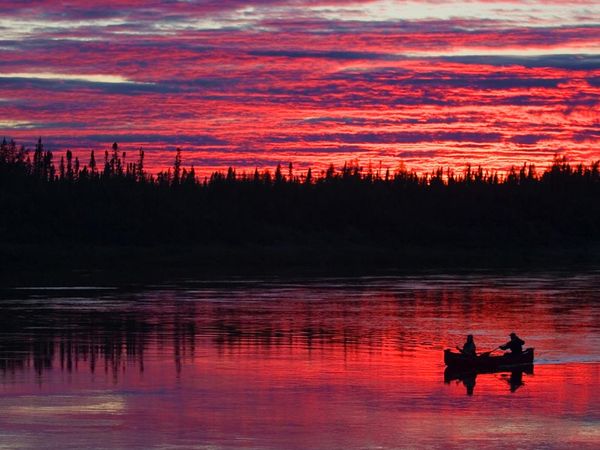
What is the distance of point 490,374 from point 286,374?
23.4 ft

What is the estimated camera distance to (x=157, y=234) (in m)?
159

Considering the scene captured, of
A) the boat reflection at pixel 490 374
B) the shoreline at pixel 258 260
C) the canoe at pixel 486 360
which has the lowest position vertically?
the boat reflection at pixel 490 374

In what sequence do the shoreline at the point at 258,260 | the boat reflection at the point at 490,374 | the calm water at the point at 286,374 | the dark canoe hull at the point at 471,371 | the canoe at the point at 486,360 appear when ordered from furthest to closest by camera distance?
the shoreline at the point at 258,260 < the canoe at the point at 486,360 < the dark canoe hull at the point at 471,371 < the boat reflection at the point at 490,374 < the calm water at the point at 286,374

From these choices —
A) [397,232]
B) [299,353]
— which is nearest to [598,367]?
[299,353]

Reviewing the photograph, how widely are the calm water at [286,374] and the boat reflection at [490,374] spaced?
0.19 meters

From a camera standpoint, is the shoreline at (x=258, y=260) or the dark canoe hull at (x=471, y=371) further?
the shoreline at (x=258, y=260)

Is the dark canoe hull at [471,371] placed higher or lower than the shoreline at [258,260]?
lower

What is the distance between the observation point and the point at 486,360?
4269 cm

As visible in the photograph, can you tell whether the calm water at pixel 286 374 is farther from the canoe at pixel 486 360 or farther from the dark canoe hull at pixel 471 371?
the canoe at pixel 486 360

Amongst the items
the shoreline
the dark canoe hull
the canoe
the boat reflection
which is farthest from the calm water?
the shoreline

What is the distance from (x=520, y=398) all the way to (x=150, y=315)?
1183 inches

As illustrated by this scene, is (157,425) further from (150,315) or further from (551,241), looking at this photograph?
(551,241)

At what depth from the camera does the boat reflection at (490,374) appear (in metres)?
39.5

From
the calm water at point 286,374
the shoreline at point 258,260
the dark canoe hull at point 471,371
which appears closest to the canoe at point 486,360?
the dark canoe hull at point 471,371
